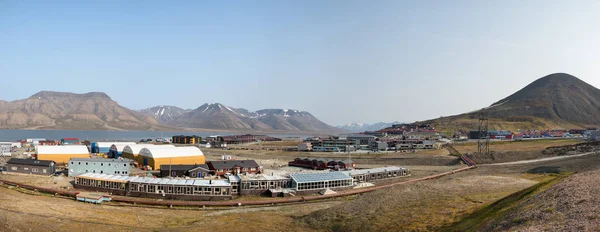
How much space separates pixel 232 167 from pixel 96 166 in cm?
1836

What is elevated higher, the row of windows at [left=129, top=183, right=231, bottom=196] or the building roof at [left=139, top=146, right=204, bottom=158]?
the building roof at [left=139, top=146, right=204, bottom=158]

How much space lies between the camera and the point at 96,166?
50.5 m

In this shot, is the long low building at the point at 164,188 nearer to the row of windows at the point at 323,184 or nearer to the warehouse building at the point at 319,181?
the warehouse building at the point at 319,181

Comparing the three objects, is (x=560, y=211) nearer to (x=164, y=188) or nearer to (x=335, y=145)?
(x=164, y=188)

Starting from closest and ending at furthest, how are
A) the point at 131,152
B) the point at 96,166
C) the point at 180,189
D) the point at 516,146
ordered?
the point at 180,189 → the point at 96,166 → the point at 131,152 → the point at 516,146

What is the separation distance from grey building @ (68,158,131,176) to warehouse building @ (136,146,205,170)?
592 cm

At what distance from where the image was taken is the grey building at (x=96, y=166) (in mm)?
49875

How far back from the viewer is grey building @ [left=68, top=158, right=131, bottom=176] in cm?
4988

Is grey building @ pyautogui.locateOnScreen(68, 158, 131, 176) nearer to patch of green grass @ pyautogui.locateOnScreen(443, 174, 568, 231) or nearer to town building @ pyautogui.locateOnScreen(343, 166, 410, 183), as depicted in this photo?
town building @ pyautogui.locateOnScreen(343, 166, 410, 183)

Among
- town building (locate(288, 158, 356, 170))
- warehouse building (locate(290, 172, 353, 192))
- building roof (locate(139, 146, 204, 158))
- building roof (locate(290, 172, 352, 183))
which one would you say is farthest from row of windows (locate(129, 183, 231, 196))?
town building (locate(288, 158, 356, 170))

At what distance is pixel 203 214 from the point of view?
3234 cm

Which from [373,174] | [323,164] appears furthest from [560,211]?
[323,164]

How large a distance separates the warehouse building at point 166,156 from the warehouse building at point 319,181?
24.4m

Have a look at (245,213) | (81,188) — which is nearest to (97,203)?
(81,188)
